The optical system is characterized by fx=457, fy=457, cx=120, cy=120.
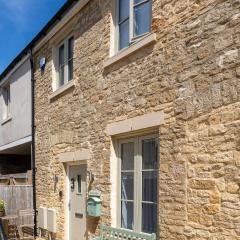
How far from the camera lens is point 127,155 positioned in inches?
322

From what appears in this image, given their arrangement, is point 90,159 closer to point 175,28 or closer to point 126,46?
point 126,46

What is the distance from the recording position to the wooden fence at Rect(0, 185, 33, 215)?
557 inches

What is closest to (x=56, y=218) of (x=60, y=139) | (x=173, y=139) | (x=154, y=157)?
(x=60, y=139)

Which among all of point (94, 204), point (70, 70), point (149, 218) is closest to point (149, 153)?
point (149, 218)

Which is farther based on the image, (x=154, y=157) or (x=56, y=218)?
(x=56, y=218)

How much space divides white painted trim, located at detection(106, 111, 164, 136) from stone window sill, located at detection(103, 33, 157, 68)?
1157 mm

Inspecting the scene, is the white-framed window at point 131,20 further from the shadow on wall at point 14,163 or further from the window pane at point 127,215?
the shadow on wall at point 14,163

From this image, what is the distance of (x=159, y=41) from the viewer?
7145mm

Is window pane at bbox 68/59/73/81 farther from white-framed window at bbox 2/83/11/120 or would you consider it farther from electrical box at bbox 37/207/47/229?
white-framed window at bbox 2/83/11/120

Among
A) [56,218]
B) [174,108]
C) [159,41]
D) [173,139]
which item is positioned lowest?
[56,218]

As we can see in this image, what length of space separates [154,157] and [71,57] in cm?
476

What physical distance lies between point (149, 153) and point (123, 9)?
2.90m

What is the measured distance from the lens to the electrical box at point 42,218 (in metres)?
12.0

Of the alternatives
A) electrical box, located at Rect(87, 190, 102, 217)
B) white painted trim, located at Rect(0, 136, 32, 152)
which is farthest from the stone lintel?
white painted trim, located at Rect(0, 136, 32, 152)
